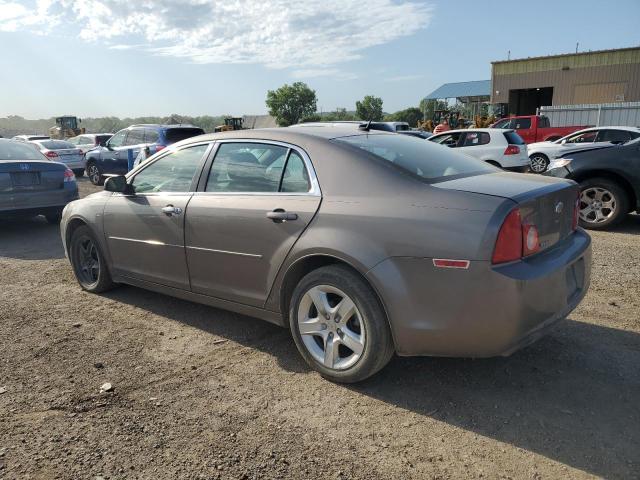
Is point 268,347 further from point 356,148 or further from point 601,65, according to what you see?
point 601,65

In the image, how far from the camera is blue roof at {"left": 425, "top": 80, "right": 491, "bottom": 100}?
57000 mm

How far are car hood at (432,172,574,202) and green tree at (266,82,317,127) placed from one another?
6462 centimetres

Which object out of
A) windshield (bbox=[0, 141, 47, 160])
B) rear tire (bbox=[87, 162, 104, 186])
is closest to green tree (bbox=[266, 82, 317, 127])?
rear tire (bbox=[87, 162, 104, 186])

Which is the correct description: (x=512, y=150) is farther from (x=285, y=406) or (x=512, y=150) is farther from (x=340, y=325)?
(x=285, y=406)

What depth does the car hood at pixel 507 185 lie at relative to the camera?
9.50 ft

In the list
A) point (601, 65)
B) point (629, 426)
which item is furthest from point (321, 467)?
point (601, 65)

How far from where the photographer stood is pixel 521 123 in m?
20.6

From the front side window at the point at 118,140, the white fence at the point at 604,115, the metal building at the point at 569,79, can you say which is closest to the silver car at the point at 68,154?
the front side window at the point at 118,140

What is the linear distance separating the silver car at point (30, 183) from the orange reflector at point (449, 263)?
7469 mm

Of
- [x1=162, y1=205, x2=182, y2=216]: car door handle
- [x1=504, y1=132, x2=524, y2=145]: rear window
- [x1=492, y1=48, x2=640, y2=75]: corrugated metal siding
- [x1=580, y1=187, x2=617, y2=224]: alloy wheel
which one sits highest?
[x1=492, y1=48, x2=640, y2=75]: corrugated metal siding

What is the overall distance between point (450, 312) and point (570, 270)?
0.93 meters

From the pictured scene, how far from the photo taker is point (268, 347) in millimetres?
3875

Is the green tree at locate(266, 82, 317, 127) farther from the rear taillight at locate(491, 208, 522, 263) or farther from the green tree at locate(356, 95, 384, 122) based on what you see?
the rear taillight at locate(491, 208, 522, 263)

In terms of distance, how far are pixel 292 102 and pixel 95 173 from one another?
2122 inches
